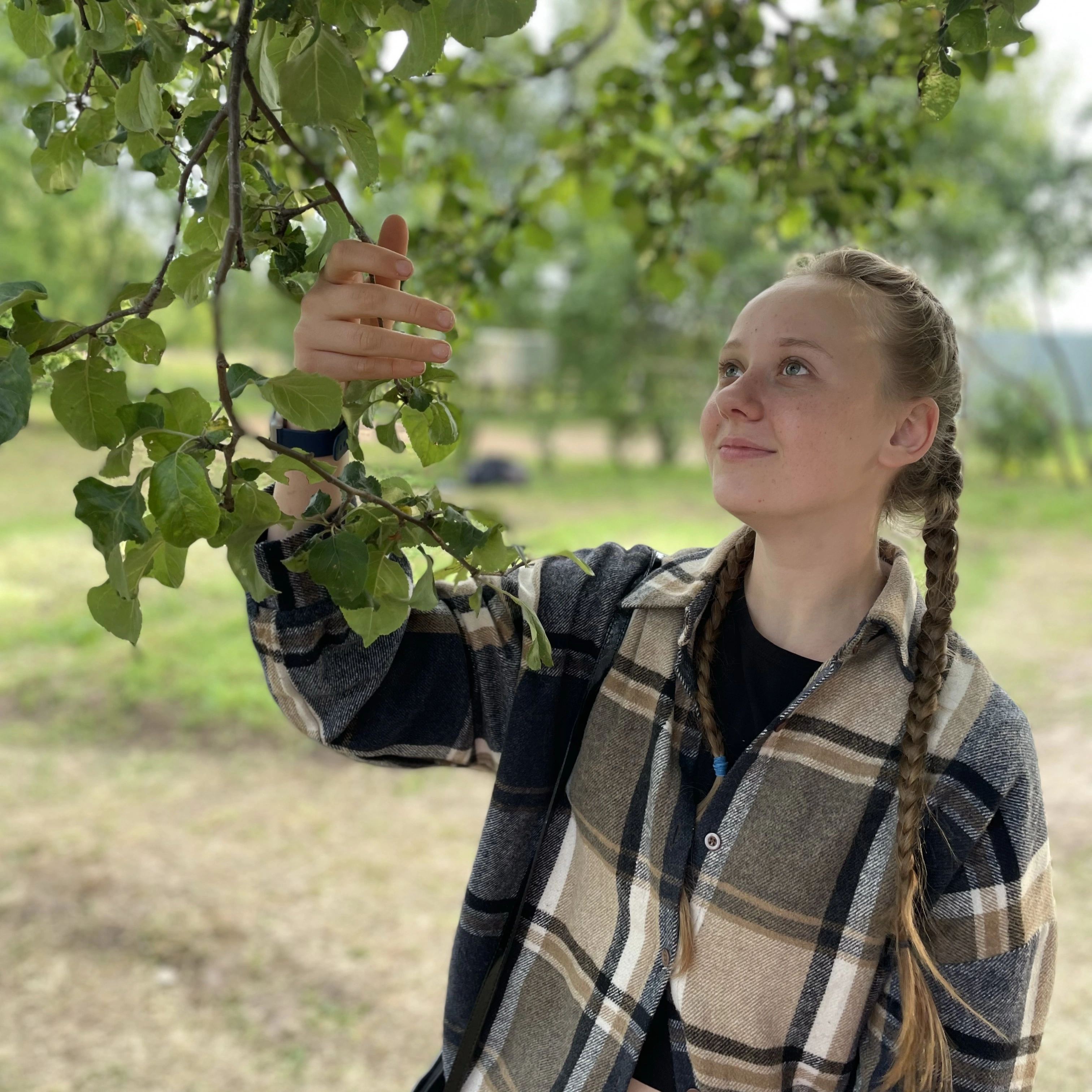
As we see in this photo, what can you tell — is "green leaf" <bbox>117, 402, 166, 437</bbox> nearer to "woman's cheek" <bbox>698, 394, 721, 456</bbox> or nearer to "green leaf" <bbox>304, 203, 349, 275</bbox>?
"green leaf" <bbox>304, 203, 349, 275</bbox>

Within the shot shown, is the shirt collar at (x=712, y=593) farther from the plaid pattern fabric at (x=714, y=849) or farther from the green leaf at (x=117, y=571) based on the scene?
the green leaf at (x=117, y=571)

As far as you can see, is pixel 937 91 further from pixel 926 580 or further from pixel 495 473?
pixel 495 473

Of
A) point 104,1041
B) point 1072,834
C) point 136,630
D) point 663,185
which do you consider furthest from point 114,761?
point 136,630

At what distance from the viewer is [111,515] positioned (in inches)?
27.1

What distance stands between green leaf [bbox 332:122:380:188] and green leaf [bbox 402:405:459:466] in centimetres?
19

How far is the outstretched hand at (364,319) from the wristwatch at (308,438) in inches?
3.9

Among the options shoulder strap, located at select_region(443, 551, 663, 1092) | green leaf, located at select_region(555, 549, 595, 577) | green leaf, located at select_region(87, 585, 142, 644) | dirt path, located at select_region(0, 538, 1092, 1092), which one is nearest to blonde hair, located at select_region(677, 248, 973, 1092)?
shoulder strap, located at select_region(443, 551, 663, 1092)

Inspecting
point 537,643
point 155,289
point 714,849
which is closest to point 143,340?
point 155,289

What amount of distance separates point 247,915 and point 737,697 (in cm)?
270

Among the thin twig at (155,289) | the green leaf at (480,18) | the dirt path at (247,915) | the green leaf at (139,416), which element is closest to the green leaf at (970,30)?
the green leaf at (480,18)

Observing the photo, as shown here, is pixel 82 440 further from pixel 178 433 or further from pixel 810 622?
pixel 810 622

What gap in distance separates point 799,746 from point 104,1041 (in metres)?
2.50

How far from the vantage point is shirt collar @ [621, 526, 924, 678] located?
128 cm

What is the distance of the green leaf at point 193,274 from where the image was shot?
2.60ft
